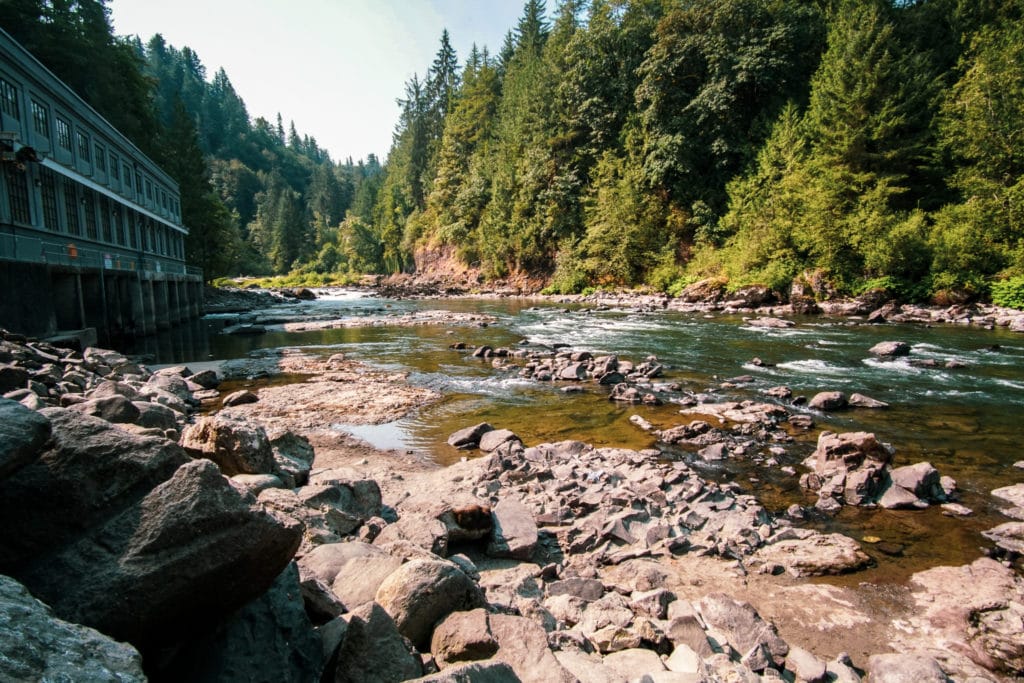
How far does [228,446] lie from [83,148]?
109 feet

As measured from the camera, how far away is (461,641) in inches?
137

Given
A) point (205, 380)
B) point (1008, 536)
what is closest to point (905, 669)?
point (1008, 536)

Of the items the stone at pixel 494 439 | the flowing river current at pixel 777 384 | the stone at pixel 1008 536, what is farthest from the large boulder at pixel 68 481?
the stone at pixel 1008 536

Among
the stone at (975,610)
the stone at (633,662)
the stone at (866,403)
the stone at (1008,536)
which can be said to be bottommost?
the stone at (975,610)

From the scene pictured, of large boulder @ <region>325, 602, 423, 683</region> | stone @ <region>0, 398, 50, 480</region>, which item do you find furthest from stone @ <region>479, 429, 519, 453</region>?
stone @ <region>0, 398, 50, 480</region>

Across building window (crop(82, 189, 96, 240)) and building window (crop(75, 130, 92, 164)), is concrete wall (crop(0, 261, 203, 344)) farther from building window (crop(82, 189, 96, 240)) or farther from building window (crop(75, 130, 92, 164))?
building window (crop(75, 130, 92, 164))

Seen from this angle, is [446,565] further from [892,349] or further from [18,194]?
[18,194]

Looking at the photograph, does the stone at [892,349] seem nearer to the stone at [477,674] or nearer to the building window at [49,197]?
the stone at [477,674]

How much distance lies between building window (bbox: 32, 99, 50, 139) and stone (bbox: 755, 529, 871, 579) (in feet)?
110

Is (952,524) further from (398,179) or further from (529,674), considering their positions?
(398,179)

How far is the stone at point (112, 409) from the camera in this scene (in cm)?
671

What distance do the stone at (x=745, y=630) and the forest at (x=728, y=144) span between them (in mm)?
32436

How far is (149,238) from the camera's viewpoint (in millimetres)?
38750

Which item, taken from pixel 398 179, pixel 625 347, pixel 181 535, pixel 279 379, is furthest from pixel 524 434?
pixel 398 179
